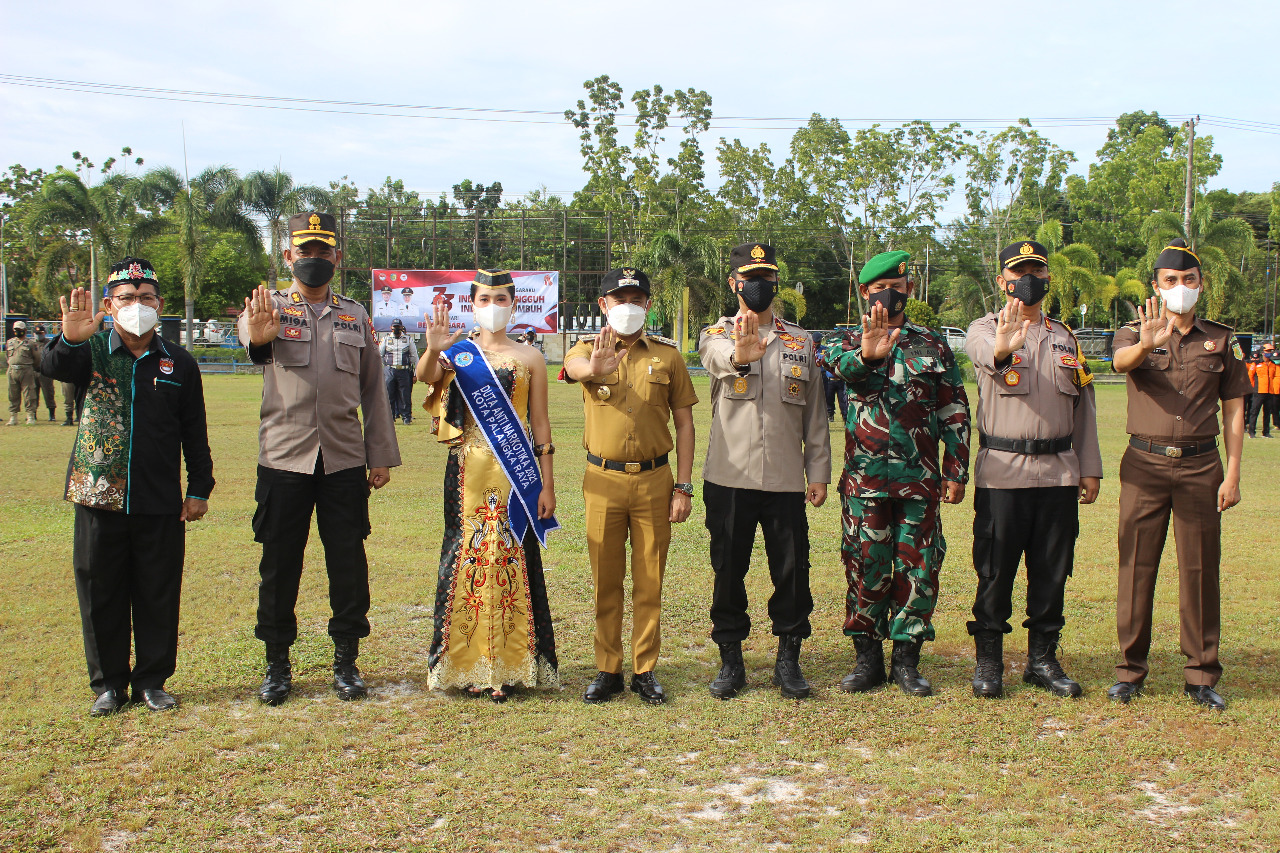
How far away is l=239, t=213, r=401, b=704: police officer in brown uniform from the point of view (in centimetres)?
453

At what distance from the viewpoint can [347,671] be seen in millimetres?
4660

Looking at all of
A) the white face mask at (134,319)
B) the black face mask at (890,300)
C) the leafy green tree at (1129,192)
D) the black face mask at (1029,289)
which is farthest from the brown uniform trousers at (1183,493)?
the leafy green tree at (1129,192)

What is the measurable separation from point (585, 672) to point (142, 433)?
96.8 inches

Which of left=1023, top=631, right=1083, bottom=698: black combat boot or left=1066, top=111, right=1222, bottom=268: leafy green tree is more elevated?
left=1066, top=111, right=1222, bottom=268: leafy green tree

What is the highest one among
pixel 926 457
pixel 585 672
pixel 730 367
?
pixel 730 367

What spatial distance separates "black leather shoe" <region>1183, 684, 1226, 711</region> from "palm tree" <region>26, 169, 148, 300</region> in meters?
39.8

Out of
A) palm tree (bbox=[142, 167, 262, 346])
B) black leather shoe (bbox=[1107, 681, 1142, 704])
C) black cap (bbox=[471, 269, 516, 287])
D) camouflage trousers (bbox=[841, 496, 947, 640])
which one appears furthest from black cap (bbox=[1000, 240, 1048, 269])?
palm tree (bbox=[142, 167, 262, 346])

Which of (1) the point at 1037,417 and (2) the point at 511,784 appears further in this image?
(1) the point at 1037,417

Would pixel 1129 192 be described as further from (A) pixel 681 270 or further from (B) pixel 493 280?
(B) pixel 493 280

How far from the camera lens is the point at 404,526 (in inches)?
336

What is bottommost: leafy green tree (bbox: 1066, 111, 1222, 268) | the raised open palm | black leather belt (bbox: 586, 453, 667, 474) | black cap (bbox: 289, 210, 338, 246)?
black leather belt (bbox: 586, 453, 667, 474)

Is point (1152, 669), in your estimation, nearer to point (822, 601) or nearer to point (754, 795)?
point (822, 601)

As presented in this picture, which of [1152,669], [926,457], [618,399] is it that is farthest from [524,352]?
[1152,669]

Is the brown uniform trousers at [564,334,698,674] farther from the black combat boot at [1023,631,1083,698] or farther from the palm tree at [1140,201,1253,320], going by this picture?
the palm tree at [1140,201,1253,320]
